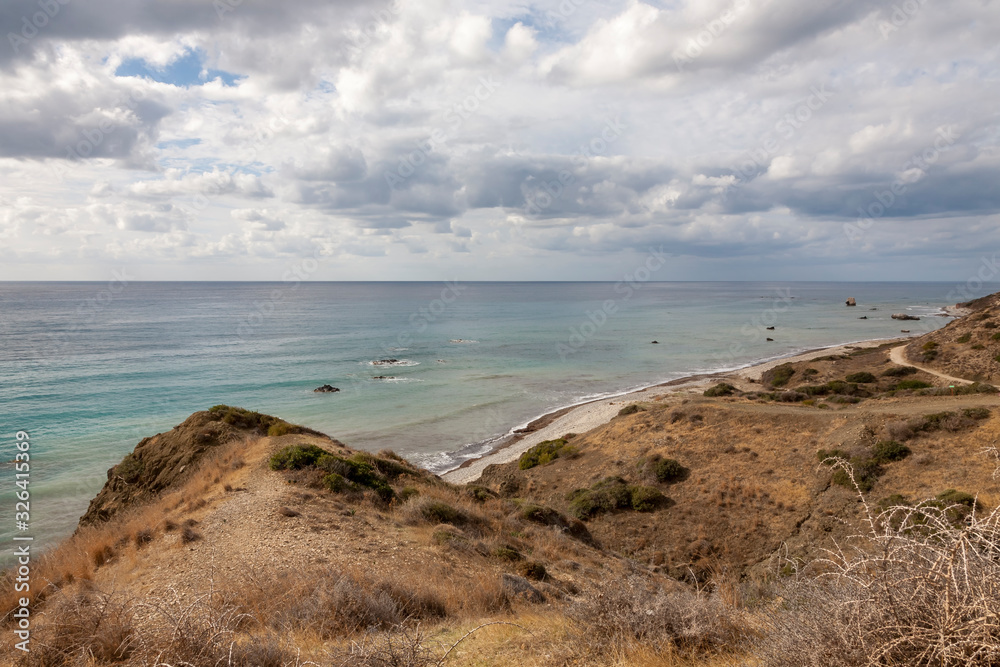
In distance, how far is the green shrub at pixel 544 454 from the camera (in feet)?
99.7

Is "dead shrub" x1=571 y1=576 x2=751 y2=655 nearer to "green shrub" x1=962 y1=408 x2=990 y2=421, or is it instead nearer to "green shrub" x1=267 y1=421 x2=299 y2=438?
"green shrub" x1=267 y1=421 x2=299 y2=438

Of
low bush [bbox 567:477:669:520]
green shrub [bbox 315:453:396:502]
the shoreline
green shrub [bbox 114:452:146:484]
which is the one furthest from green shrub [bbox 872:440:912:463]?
green shrub [bbox 114:452:146:484]

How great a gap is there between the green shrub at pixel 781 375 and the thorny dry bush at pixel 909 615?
4736 centimetres

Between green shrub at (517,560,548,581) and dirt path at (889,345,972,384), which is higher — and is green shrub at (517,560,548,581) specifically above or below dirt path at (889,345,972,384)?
above

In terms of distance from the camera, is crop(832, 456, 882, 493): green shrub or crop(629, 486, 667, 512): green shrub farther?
crop(629, 486, 667, 512): green shrub

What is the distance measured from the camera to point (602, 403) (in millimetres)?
45344

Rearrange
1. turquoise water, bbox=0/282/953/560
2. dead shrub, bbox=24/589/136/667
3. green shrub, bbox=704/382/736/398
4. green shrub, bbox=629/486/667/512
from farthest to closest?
green shrub, bbox=704/382/736/398, turquoise water, bbox=0/282/953/560, green shrub, bbox=629/486/667/512, dead shrub, bbox=24/589/136/667

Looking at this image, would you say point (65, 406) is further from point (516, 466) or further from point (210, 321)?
point (210, 321)

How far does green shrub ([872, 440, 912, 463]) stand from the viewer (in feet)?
71.7

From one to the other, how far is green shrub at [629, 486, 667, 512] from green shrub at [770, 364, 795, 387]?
2952 centimetres

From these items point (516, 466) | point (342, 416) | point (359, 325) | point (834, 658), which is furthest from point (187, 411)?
point (359, 325)

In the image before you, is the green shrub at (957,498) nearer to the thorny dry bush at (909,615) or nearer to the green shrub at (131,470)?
the thorny dry bush at (909,615)

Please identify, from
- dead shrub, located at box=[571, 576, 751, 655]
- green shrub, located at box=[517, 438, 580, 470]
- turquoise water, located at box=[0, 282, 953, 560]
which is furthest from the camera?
turquoise water, located at box=[0, 282, 953, 560]

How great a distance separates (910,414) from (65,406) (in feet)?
185
